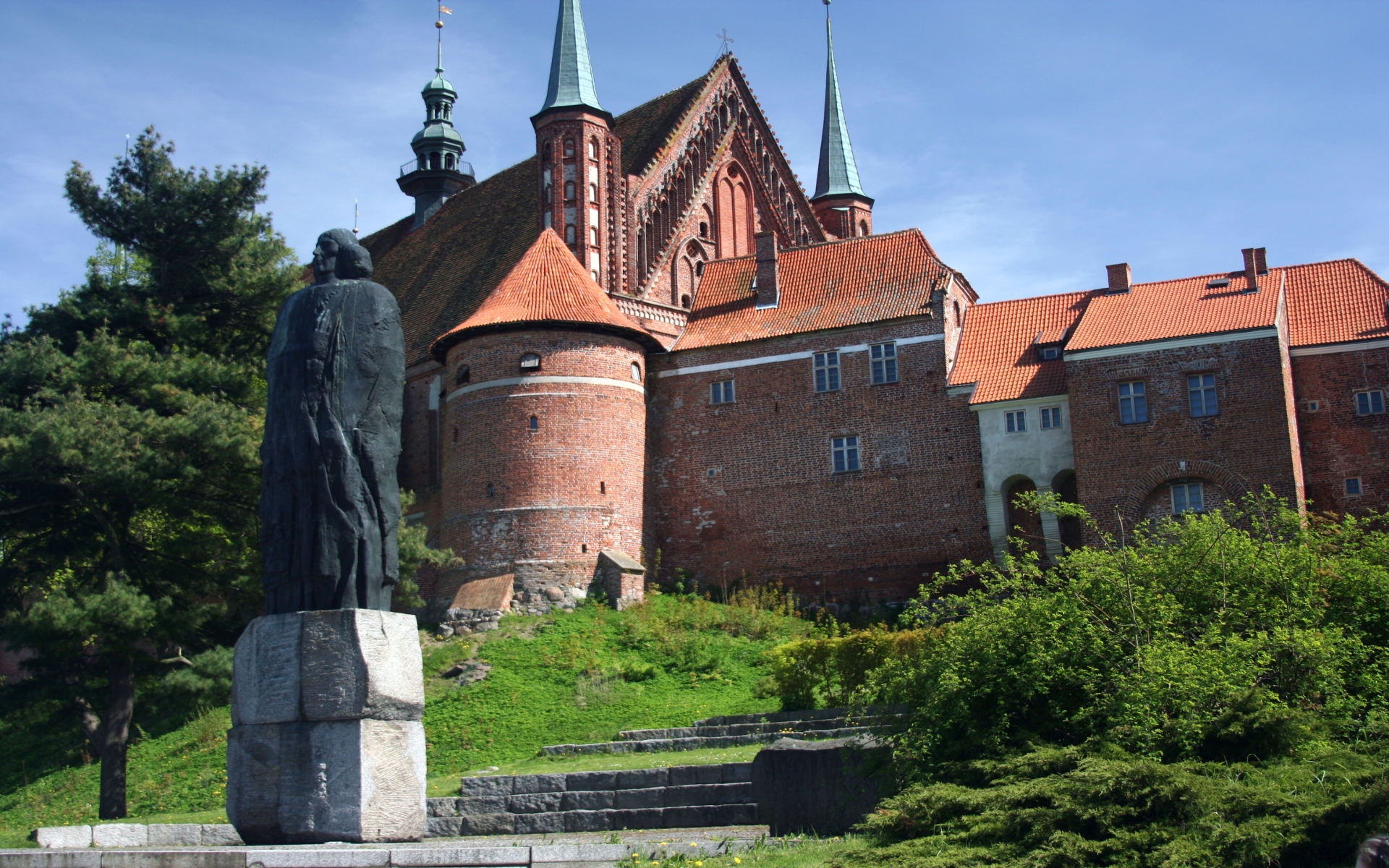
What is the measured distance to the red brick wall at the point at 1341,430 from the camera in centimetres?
3306

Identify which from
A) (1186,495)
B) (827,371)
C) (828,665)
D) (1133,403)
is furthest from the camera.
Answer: (827,371)

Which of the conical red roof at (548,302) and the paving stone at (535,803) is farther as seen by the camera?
the conical red roof at (548,302)

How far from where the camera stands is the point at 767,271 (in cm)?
3994

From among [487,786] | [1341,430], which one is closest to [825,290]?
[1341,430]

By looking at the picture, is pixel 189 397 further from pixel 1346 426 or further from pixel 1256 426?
pixel 1346 426

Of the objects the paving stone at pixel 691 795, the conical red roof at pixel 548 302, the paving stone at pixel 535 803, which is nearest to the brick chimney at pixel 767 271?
the conical red roof at pixel 548 302

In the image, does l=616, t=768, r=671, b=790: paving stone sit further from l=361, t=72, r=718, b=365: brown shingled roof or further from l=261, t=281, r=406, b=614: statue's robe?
l=361, t=72, r=718, b=365: brown shingled roof

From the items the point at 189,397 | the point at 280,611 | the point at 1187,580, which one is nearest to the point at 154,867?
the point at 280,611

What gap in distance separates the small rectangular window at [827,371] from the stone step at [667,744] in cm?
1630

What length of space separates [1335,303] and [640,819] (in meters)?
25.6

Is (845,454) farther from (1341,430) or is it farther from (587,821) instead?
(587,821)

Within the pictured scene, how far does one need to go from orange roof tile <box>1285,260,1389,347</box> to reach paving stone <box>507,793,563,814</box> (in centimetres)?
2361

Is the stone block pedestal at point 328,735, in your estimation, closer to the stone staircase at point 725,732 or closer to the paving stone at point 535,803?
the paving stone at point 535,803

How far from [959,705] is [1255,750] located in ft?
7.76
